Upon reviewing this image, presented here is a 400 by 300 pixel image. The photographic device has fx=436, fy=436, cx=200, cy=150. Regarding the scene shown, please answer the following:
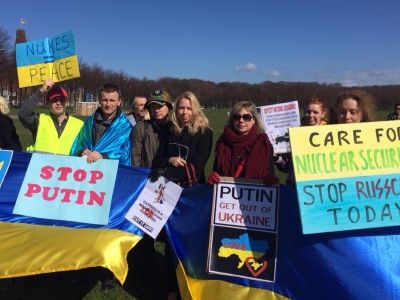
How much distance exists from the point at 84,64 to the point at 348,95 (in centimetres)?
8643

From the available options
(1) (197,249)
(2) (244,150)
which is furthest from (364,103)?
(1) (197,249)

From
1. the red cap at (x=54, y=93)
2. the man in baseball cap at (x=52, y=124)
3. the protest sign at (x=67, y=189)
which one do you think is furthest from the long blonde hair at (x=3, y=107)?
the protest sign at (x=67, y=189)

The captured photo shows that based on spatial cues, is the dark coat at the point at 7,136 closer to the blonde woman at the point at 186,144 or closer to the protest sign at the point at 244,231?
the blonde woman at the point at 186,144

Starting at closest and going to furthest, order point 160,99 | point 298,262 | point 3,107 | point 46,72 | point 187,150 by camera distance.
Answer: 1. point 298,262
2. point 187,150
3. point 160,99
4. point 3,107
5. point 46,72

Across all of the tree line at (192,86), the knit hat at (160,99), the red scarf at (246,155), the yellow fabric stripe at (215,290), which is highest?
the tree line at (192,86)

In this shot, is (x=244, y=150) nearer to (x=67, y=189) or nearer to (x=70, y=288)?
(x=67, y=189)

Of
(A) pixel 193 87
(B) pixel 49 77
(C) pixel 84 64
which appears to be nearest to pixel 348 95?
(B) pixel 49 77

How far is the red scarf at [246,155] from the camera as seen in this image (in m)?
3.97

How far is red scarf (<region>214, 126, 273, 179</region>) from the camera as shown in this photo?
3969 millimetres

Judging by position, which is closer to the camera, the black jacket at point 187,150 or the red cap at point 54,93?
the black jacket at point 187,150

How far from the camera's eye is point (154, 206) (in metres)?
4.32

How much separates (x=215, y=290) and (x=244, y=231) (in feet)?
1.92

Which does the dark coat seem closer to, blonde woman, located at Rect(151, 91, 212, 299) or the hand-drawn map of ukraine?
blonde woman, located at Rect(151, 91, 212, 299)

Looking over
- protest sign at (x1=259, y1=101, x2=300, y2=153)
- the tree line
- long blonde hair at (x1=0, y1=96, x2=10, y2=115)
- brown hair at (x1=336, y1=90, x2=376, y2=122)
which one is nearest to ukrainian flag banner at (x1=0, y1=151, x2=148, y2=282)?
long blonde hair at (x1=0, y1=96, x2=10, y2=115)
